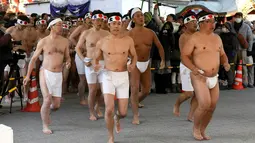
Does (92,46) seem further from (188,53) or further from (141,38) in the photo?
(188,53)

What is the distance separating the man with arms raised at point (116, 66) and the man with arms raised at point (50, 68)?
935 millimetres

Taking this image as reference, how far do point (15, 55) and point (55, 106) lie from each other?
252 cm

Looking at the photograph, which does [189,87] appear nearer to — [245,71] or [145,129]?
[145,129]

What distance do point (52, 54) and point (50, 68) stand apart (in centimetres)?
23

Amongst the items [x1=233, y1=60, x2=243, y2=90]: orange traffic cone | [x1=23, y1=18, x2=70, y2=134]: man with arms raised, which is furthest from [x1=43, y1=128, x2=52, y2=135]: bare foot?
[x1=233, y1=60, x2=243, y2=90]: orange traffic cone

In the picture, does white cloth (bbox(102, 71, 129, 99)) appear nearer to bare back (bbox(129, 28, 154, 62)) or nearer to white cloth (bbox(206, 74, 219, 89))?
white cloth (bbox(206, 74, 219, 89))

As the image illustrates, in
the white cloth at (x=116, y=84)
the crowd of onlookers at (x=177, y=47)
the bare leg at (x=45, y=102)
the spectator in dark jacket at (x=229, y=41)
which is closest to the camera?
the white cloth at (x=116, y=84)

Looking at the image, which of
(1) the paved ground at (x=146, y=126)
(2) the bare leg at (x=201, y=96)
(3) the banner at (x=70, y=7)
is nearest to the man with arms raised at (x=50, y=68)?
(1) the paved ground at (x=146, y=126)

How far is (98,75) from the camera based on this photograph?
7.48 metres

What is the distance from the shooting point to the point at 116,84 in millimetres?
6035

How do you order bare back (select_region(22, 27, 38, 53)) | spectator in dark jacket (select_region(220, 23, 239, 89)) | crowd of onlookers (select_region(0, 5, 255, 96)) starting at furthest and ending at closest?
spectator in dark jacket (select_region(220, 23, 239, 89)) → crowd of onlookers (select_region(0, 5, 255, 96)) → bare back (select_region(22, 27, 38, 53))

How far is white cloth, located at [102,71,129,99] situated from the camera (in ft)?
19.7

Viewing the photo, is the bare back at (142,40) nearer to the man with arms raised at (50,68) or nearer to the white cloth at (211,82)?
the man with arms raised at (50,68)

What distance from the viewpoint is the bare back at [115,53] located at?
20.1ft
